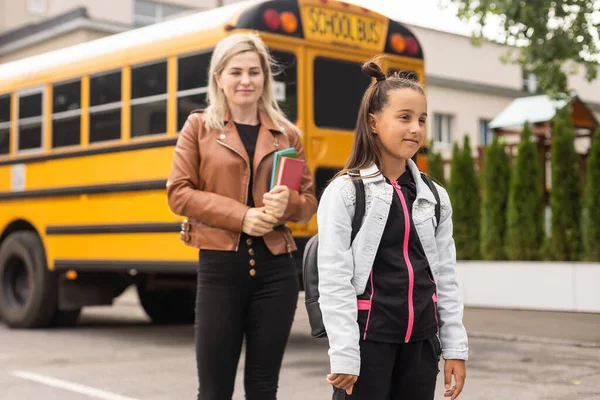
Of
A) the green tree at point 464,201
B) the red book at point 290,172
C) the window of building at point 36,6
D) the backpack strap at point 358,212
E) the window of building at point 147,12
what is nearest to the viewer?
the backpack strap at point 358,212

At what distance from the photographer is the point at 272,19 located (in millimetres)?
7621

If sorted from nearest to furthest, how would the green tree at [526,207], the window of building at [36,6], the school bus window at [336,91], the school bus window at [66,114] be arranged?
the school bus window at [336,91] → the school bus window at [66,114] → the green tree at [526,207] → the window of building at [36,6]

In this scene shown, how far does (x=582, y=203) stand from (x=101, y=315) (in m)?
5.80

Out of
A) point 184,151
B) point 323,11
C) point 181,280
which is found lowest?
point 181,280

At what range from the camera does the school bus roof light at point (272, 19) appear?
7.59m

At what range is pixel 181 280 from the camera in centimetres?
857

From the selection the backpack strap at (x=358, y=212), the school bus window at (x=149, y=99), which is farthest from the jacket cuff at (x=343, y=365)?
the school bus window at (x=149, y=99)

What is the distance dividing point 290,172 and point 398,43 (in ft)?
16.9

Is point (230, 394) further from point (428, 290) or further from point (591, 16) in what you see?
point (591, 16)

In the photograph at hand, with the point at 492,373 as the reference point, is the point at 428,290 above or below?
above

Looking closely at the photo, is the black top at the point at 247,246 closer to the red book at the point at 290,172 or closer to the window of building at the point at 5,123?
the red book at the point at 290,172

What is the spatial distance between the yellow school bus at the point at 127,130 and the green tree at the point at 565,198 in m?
3.81

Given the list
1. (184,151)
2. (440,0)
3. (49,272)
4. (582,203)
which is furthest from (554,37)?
(184,151)

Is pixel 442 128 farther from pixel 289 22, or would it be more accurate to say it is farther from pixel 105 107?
pixel 289 22
